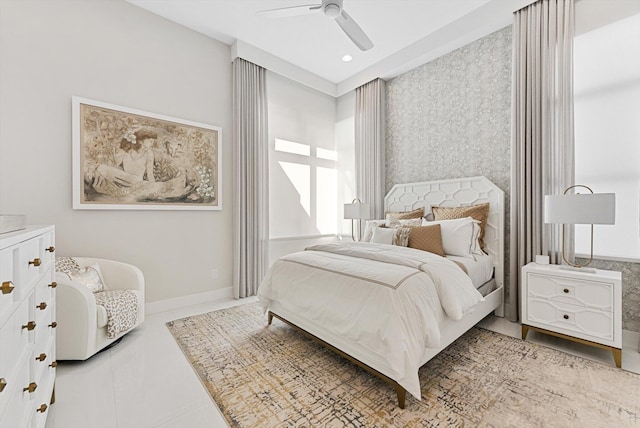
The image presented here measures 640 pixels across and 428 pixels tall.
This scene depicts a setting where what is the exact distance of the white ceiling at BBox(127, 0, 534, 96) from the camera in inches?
120

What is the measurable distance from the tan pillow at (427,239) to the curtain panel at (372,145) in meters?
1.45

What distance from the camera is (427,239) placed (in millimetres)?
2896

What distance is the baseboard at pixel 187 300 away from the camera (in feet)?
10.5

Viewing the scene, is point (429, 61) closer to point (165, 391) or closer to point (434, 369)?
point (434, 369)

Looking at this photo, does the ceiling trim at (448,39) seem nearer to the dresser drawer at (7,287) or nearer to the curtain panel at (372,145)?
the curtain panel at (372,145)

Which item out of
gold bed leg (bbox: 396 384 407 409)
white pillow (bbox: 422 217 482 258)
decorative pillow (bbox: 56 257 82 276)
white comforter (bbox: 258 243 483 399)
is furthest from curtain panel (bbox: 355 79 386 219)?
decorative pillow (bbox: 56 257 82 276)

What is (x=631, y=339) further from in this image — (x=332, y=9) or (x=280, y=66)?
(x=280, y=66)

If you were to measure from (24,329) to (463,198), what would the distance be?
3757 millimetres

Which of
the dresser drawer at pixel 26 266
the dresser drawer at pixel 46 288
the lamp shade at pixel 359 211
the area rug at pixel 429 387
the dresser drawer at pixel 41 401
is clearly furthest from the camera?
the lamp shade at pixel 359 211

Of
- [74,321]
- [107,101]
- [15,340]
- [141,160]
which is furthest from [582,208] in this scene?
[107,101]

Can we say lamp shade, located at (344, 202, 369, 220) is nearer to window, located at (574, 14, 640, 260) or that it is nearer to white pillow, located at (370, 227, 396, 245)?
white pillow, located at (370, 227, 396, 245)

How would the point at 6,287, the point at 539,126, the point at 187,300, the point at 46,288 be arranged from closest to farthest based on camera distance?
the point at 6,287, the point at 46,288, the point at 539,126, the point at 187,300

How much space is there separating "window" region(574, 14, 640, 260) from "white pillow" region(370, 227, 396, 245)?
66.7 inches

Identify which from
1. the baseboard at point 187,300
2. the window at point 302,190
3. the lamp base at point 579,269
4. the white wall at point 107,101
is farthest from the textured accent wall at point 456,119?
the baseboard at point 187,300
